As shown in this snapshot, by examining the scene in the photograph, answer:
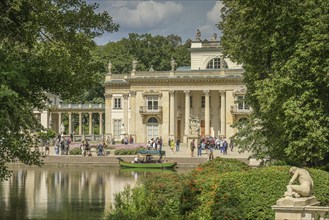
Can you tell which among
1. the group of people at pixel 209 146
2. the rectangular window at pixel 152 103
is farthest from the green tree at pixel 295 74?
the rectangular window at pixel 152 103

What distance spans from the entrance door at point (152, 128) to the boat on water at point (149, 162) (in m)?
24.8

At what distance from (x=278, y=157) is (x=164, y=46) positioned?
64.0 m

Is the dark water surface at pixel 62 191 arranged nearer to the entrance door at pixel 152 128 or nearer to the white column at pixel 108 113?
the entrance door at pixel 152 128

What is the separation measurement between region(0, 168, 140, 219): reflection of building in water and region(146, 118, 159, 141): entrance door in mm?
28981

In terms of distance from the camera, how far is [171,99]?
6994 cm

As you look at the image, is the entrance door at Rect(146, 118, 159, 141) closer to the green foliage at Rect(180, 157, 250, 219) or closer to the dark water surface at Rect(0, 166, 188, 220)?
the dark water surface at Rect(0, 166, 188, 220)

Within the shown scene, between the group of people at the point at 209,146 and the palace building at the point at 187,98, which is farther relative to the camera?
the palace building at the point at 187,98

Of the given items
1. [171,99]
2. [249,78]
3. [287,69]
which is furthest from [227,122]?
[287,69]

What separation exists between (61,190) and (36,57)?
13.6m

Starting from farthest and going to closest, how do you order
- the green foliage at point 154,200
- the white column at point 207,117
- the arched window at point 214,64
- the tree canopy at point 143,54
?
the tree canopy at point 143,54, the arched window at point 214,64, the white column at point 207,117, the green foliage at point 154,200

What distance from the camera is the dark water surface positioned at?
21.1m

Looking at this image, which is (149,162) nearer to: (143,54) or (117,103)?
(117,103)

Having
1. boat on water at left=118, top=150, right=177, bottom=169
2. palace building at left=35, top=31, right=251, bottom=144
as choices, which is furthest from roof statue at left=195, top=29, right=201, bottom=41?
A: boat on water at left=118, top=150, right=177, bottom=169

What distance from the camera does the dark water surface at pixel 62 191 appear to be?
21.1 meters
